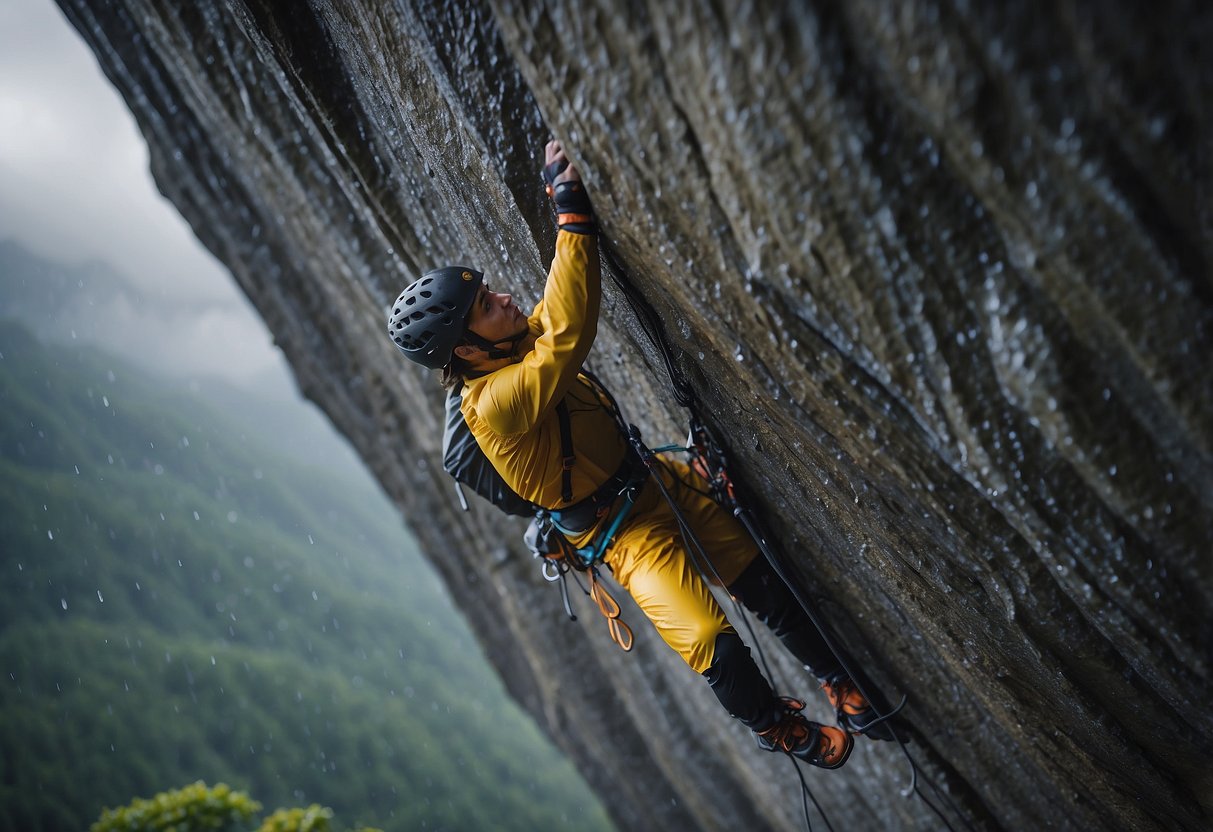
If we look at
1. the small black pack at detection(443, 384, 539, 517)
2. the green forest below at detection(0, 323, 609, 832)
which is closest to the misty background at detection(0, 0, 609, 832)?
the green forest below at detection(0, 323, 609, 832)

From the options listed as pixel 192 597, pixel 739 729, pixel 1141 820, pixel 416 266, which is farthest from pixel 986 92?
pixel 192 597

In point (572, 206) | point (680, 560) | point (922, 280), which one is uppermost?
point (572, 206)

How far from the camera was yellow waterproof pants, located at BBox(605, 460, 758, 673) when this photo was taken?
3213 mm

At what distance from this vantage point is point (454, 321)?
2.99 metres

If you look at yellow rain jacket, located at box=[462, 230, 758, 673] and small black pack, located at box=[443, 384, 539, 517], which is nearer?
yellow rain jacket, located at box=[462, 230, 758, 673]

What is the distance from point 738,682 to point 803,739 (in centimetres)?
52

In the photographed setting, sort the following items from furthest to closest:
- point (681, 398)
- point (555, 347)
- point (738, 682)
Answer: point (681, 398)
point (738, 682)
point (555, 347)

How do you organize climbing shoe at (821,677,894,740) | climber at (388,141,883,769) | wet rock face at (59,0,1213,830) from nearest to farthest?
wet rock face at (59,0,1213,830) < climber at (388,141,883,769) < climbing shoe at (821,677,894,740)

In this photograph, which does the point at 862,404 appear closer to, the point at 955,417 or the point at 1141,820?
→ the point at 955,417

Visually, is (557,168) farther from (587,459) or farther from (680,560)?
(680,560)

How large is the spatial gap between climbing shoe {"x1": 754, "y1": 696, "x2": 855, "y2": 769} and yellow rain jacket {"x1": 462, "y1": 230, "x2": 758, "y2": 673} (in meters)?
0.55

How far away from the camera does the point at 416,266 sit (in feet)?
15.7

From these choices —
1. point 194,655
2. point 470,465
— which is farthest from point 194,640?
point 470,465

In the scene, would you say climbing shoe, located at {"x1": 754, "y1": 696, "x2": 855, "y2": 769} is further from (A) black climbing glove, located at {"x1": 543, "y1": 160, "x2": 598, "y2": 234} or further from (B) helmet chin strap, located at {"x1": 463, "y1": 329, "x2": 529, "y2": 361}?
(A) black climbing glove, located at {"x1": 543, "y1": 160, "x2": 598, "y2": 234}
